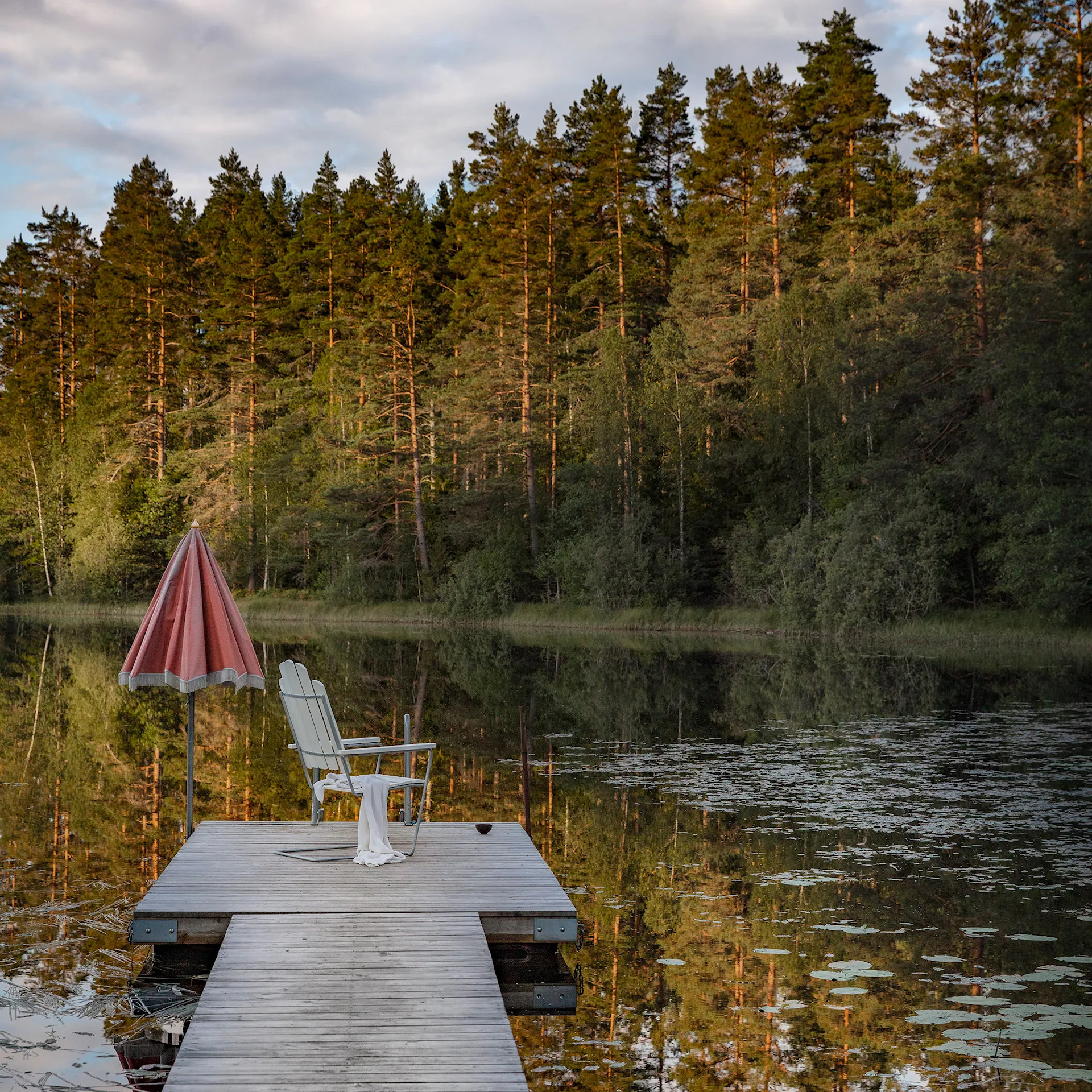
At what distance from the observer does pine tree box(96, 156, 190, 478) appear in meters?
57.5

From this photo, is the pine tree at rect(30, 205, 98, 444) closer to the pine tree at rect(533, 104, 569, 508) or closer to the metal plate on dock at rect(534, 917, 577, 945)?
the pine tree at rect(533, 104, 569, 508)

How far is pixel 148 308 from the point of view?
191 feet

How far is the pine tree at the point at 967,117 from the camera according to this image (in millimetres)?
32656

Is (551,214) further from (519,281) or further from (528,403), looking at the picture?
(528,403)

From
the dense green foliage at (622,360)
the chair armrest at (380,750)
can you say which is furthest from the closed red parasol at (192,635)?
the dense green foliage at (622,360)

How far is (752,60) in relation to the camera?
44.8 meters

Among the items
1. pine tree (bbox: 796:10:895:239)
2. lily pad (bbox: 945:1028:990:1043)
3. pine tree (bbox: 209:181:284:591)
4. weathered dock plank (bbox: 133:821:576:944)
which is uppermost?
pine tree (bbox: 796:10:895:239)

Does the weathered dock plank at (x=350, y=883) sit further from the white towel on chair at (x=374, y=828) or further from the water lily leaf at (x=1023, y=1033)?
the water lily leaf at (x=1023, y=1033)

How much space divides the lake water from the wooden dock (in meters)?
0.46

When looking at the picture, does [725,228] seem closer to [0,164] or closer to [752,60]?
[752,60]

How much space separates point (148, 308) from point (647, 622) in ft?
110

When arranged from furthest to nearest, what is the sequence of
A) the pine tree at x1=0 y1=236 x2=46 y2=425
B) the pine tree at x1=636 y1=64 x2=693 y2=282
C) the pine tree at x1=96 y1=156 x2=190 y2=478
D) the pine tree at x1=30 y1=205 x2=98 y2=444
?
1. the pine tree at x1=30 y1=205 x2=98 y2=444
2. the pine tree at x1=0 y1=236 x2=46 y2=425
3. the pine tree at x1=96 y1=156 x2=190 y2=478
4. the pine tree at x1=636 y1=64 x2=693 y2=282

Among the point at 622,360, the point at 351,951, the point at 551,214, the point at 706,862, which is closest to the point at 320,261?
the point at 551,214

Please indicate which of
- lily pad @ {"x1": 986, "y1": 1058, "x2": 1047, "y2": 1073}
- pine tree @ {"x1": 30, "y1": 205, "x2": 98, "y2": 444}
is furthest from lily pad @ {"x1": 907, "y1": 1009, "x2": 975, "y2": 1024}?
pine tree @ {"x1": 30, "y1": 205, "x2": 98, "y2": 444}
